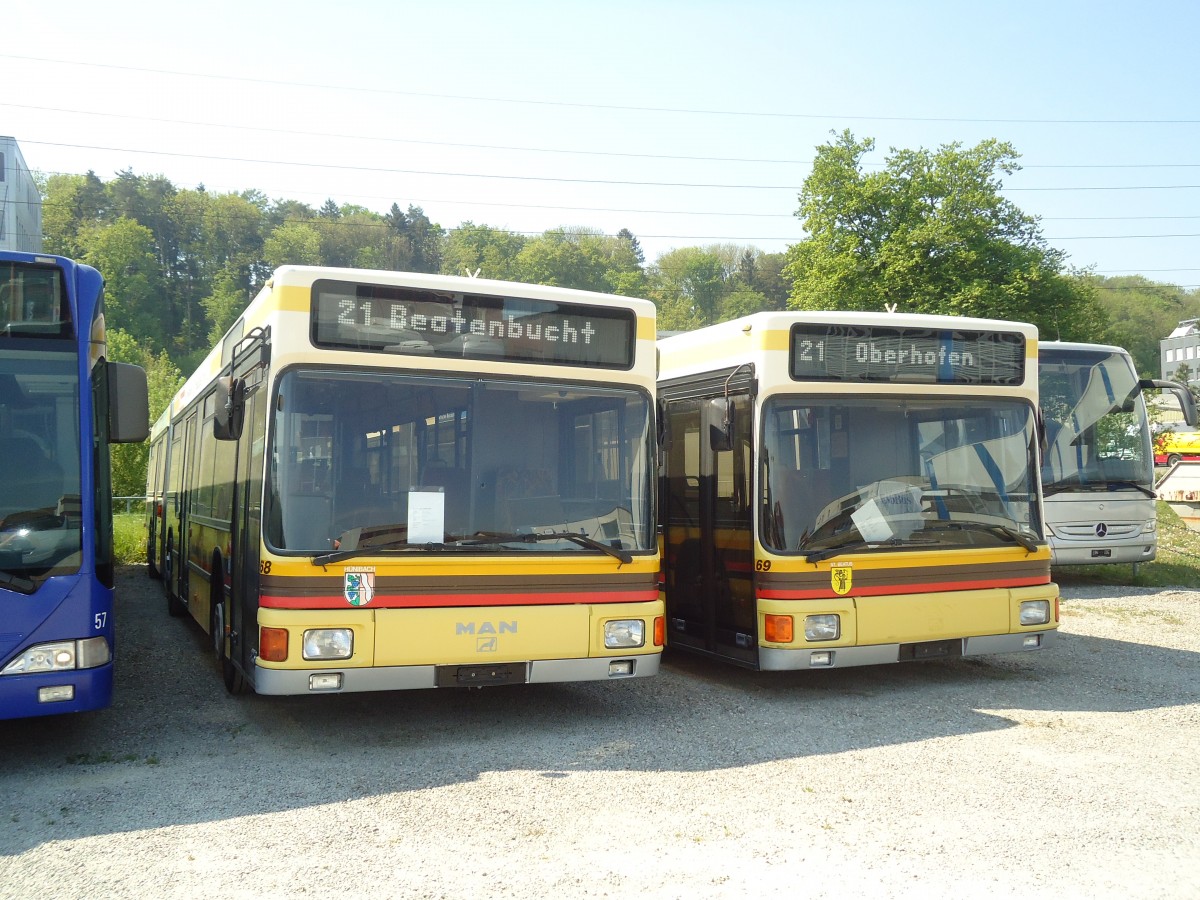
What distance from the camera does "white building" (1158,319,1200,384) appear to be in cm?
11819

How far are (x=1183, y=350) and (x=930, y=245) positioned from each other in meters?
94.7

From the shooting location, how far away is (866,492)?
8.78 meters

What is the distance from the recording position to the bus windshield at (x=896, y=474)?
864 centimetres

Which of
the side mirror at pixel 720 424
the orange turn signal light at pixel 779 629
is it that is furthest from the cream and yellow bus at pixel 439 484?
the orange turn signal light at pixel 779 629

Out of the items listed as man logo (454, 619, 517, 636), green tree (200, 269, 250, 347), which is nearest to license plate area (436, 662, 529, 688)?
man logo (454, 619, 517, 636)

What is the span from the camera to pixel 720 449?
8.88 m

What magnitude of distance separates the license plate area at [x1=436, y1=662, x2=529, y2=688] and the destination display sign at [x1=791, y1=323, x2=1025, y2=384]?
3.12m

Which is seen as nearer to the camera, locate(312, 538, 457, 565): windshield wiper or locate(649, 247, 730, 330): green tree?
locate(312, 538, 457, 565): windshield wiper

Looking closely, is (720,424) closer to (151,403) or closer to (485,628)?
(485,628)

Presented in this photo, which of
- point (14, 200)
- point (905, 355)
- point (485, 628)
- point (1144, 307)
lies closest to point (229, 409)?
point (485, 628)

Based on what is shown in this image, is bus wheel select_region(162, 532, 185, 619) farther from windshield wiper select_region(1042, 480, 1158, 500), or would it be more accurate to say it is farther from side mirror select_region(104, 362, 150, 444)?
windshield wiper select_region(1042, 480, 1158, 500)

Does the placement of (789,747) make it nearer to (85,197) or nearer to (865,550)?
(865,550)

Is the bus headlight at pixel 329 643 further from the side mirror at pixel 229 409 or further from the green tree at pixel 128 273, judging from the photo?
the green tree at pixel 128 273

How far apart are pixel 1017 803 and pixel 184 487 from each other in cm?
1017
